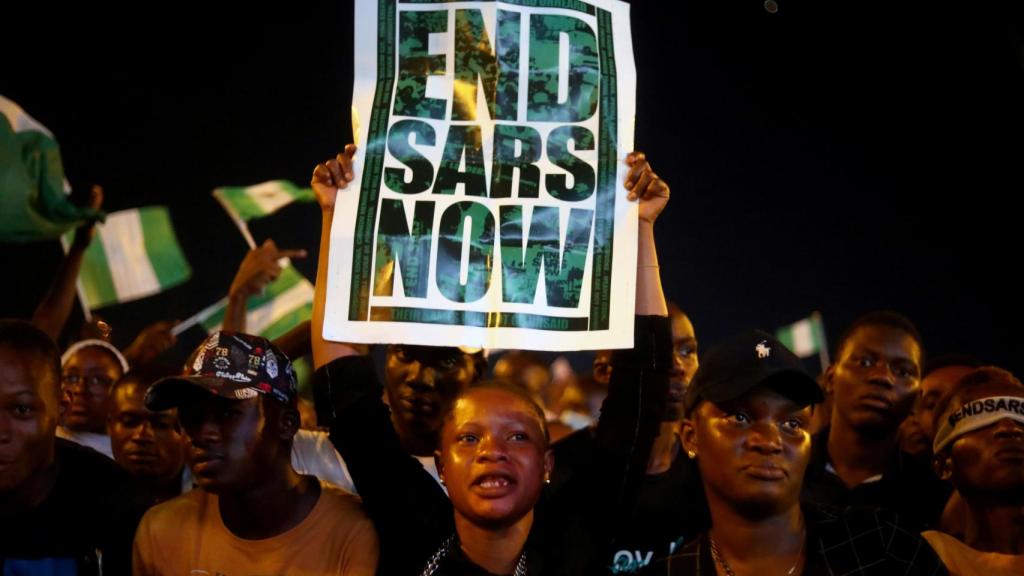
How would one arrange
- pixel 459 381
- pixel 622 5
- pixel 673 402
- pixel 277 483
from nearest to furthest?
1. pixel 277 483
2. pixel 622 5
3. pixel 459 381
4. pixel 673 402

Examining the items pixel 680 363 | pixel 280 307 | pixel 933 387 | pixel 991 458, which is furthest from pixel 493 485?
pixel 280 307

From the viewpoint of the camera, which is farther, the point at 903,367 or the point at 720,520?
the point at 903,367

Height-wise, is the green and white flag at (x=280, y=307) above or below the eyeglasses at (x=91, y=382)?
above

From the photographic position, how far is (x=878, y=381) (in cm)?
349

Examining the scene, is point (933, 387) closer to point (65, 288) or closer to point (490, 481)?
point (490, 481)

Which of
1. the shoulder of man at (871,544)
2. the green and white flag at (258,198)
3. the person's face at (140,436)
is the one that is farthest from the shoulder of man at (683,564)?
the green and white flag at (258,198)

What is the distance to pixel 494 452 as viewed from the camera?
94.7 inches

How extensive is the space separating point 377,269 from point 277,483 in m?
0.52

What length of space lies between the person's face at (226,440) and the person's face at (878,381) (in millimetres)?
1792

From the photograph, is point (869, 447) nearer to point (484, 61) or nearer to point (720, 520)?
point (720, 520)

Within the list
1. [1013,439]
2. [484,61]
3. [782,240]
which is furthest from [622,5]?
[782,240]

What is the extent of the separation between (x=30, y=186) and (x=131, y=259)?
67 centimetres

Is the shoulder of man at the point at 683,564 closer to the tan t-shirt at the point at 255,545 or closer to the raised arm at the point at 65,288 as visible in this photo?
the tan t-shirt at the point at 255,545

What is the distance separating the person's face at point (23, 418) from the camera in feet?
8.16
